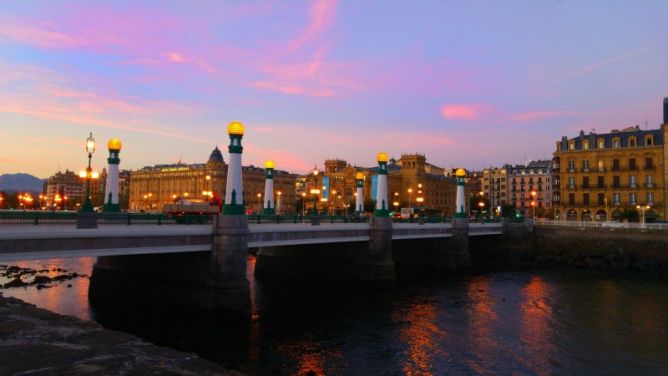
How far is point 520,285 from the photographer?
1930 inches

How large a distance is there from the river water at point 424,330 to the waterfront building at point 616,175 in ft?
165

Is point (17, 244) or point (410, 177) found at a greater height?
point (410, 177)

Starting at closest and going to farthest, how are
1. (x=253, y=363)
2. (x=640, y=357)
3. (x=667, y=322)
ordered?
Result: (x=253, y=363), (x=640, y=357), (x=667, y=322)

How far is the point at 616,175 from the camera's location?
3632 inches

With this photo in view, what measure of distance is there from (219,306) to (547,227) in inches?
2310

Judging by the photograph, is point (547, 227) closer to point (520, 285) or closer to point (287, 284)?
point (520, 285)

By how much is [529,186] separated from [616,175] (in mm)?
82589

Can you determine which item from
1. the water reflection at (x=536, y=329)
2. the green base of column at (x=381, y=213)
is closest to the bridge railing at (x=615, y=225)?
the water reflection at (x=536, y=329)

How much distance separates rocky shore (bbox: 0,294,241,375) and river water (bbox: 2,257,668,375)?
16.7ft

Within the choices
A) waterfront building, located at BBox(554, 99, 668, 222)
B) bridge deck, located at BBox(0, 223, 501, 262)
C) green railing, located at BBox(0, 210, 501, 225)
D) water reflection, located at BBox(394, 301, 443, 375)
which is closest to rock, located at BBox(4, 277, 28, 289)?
green railing, located at BBox(0, 210, 501, 225)

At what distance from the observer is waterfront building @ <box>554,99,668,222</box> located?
88875 mm

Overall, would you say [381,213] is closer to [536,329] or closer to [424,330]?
[424,330]

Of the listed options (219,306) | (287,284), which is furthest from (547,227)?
(219,306)

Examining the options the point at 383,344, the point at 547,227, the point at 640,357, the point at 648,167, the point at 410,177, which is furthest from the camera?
the point at 410,177
